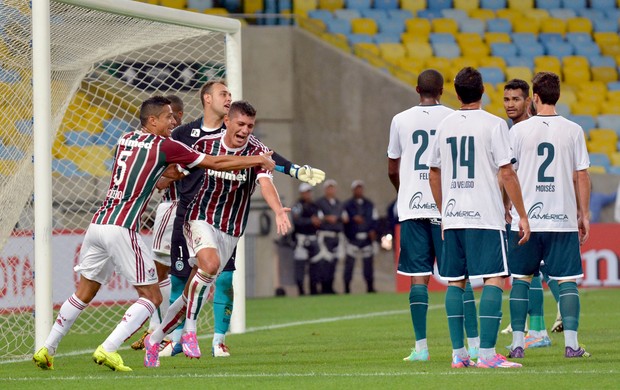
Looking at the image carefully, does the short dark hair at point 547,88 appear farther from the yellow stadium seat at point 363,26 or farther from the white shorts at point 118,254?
the yellow stadium seat at point 363,26

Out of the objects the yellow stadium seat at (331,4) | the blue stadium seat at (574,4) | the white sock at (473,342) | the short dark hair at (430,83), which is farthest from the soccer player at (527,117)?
the blue stadium seat at (574,4)

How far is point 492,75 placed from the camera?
24.0 m

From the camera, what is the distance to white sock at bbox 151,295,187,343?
8570 mm

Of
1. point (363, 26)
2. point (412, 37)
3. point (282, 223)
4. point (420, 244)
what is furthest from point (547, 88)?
point (412, 37)

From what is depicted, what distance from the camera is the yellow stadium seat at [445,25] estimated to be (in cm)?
2512

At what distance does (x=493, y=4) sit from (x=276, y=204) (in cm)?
1866

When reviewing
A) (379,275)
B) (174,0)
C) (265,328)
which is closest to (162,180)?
(265,328)

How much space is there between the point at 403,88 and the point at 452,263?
1458 centimetres

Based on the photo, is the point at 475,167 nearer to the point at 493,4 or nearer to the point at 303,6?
the point at 303,6

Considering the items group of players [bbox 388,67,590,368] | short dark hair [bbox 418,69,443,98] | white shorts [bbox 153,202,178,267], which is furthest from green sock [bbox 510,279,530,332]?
white shorts [bbox 153,202,178,267]

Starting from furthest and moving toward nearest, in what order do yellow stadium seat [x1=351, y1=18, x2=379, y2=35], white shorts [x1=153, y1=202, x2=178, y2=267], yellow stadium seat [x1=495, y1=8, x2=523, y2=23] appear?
yellow stadium seat [x1=495, y1=8, x2=523, y2=23] → yellow stadium seat [x1=351, y1=18, x2=379, y2=35] → white shorts [x1=153, y1=202, x2=178, y2=267]

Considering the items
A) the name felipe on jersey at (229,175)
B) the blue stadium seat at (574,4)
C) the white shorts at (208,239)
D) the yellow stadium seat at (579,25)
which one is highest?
the blue stadium seat at (574,4)

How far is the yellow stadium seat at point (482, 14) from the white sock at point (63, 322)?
18.4 metres

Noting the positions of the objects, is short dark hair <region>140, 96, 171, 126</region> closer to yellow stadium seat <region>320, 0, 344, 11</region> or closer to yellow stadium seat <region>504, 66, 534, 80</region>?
yellow stadium seat <region>504, 66, 534, 80</region>
